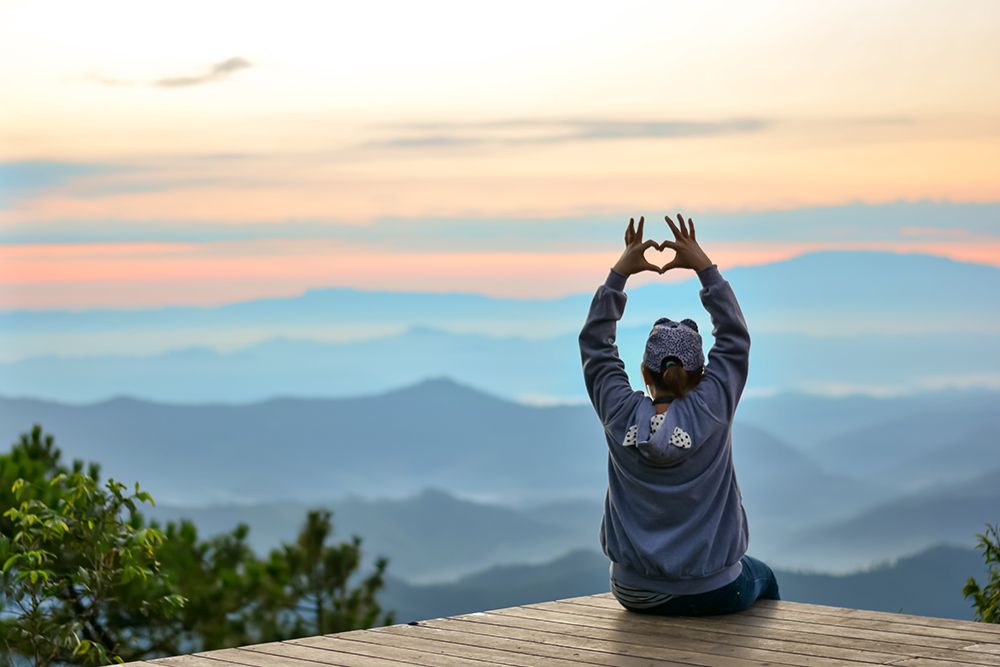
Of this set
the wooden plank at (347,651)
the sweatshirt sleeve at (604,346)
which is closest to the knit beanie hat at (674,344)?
the sweatshirt sleeve at (604,346)

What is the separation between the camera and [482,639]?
4.12 meters

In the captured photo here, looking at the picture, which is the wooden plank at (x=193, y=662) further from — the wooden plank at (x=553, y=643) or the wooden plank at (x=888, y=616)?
the wooden plank at (x=888, y=616)

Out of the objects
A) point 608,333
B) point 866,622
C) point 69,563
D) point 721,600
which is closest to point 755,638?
point 721,600

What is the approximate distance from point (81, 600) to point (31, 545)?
71 cm

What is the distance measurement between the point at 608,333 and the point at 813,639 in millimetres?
1104

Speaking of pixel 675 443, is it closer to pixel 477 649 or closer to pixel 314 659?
pixel 477 649

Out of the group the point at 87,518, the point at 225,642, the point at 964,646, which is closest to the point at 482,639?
the point at 964,646

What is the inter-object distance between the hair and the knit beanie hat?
→ 1 centimetres

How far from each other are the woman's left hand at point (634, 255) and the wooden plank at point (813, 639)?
1.09m

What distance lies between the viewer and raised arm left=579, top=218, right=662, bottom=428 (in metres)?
4.27

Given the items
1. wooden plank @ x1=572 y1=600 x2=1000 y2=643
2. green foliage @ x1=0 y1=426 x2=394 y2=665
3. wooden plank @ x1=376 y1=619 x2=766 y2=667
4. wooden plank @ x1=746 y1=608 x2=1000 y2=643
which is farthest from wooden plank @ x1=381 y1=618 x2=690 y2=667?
green foliage @ x1=0 y1=426 x2=394 y2=665

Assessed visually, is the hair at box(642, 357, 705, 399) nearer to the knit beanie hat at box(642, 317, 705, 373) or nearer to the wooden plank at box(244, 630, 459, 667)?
the knit beanie hat at box(642, 317, 705, 373)

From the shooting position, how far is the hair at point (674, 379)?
13.7 feet

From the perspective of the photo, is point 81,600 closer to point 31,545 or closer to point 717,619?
point 31,545
